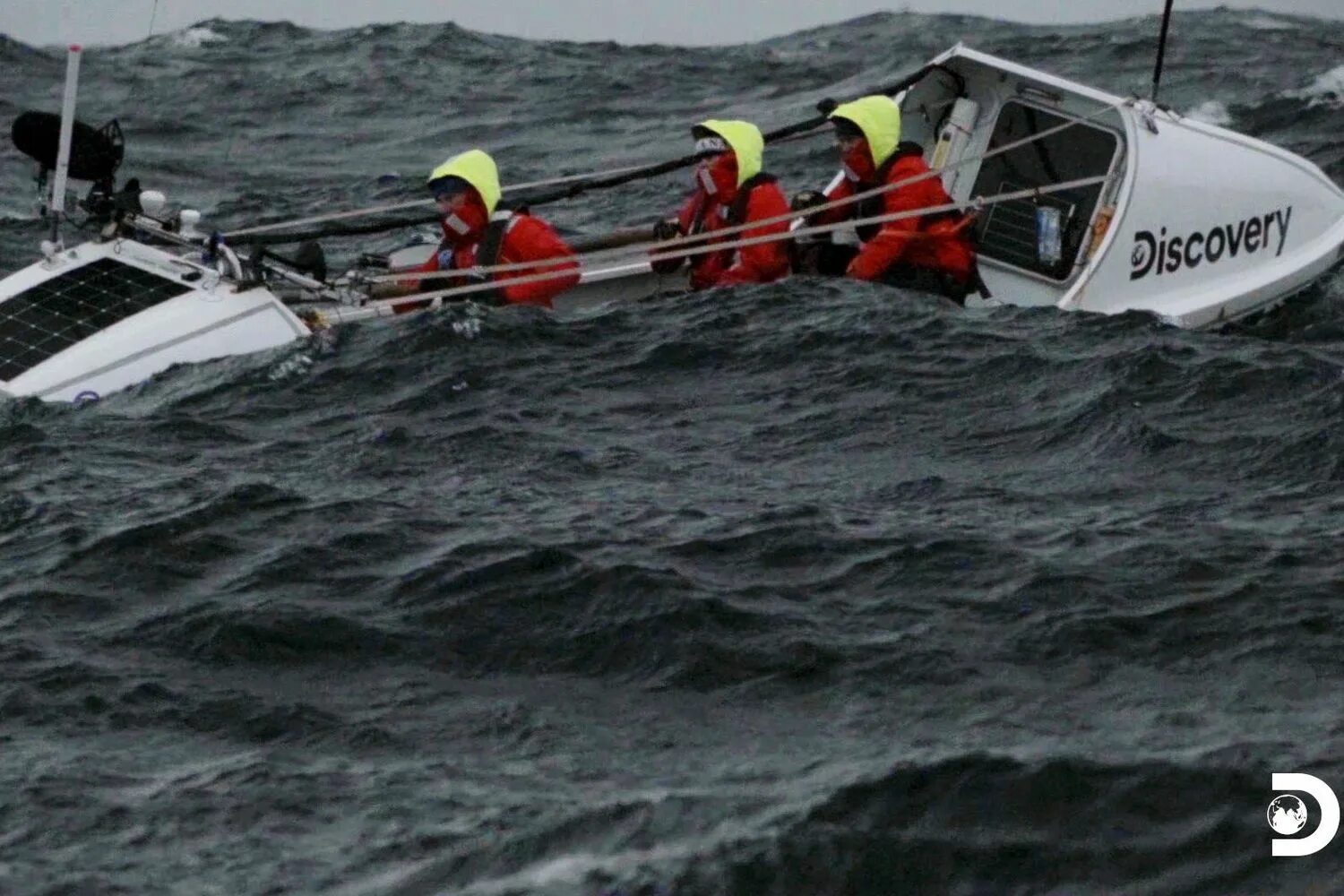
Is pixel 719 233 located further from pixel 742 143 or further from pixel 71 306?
pixel 71 306

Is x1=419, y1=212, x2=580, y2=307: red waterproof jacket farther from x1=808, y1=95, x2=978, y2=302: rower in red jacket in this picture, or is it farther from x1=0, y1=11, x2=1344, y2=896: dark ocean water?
x1=808, y1=95, x2=978, y2=302: rower in red jacket

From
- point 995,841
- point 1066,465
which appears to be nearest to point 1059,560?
point 1066,465

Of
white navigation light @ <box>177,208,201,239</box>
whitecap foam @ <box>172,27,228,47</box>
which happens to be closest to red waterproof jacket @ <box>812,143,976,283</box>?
white navigation light @ <box>177,208,201,239</box>

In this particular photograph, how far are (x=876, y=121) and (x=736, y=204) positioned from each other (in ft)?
2.68

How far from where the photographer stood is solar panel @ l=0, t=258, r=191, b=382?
999cm

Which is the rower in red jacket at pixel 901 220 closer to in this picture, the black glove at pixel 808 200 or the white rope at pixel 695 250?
the white rope at pixel 695 250

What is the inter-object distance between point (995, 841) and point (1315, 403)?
13.8 feet

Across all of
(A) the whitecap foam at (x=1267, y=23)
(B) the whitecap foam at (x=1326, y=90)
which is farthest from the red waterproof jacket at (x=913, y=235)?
(A) the whitecap foam at (x=1267, y=23)

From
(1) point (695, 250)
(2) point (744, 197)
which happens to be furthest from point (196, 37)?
(1) point (695, 250)

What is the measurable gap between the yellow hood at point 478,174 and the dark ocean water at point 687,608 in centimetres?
69

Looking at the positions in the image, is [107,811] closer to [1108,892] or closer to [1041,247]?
[1108,892]

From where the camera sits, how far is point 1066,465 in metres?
8.91

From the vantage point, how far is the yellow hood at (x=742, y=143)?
11.8 meters

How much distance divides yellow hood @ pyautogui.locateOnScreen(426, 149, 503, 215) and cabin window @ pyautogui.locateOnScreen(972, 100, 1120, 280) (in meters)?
3.02
